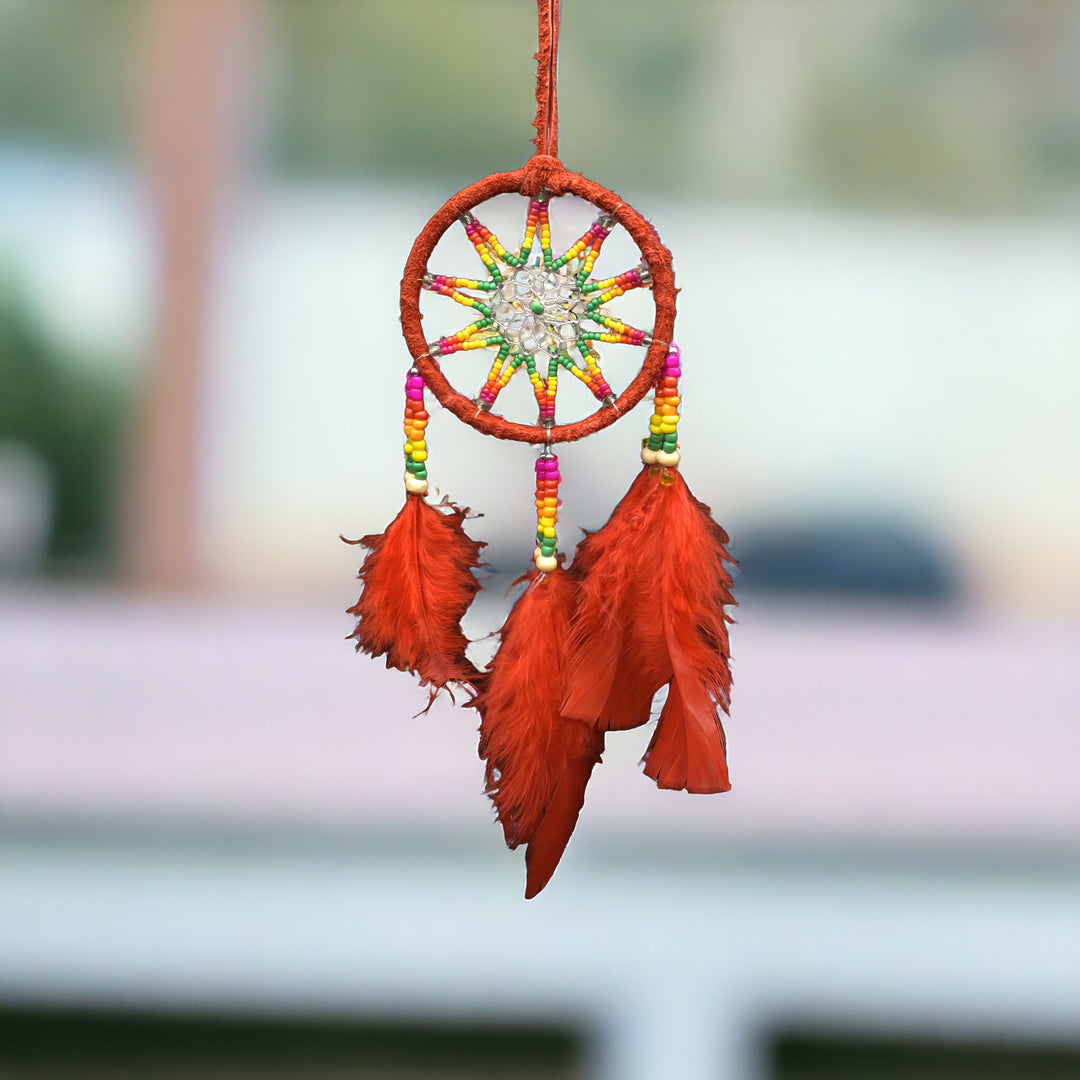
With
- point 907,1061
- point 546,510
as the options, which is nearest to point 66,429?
point 546,510

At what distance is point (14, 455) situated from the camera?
5.29 feet

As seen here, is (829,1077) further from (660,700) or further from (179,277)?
(179,277)

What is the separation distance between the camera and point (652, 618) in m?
0.86

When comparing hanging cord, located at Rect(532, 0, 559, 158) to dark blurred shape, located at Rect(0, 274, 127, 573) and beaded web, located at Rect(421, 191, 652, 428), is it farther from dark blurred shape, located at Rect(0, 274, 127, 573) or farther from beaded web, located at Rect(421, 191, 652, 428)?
dark blurred shape, located at Rect(0, 274, 127, 573)

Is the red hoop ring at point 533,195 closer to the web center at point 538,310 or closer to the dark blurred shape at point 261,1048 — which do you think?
the web center at point 538,310

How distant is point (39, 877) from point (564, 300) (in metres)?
1.12

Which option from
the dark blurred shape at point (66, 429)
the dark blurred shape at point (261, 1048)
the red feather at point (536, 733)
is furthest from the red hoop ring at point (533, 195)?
the dark blurred shape at point (261, 1048)

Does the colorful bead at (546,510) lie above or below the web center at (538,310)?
below

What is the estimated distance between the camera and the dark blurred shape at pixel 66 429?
5.26 ft

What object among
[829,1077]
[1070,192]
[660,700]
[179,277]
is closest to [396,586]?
[660,700]

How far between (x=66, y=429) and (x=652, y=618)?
1101 mm

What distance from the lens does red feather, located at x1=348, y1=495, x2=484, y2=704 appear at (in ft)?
2.90

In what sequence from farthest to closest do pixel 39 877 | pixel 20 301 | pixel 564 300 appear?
pixel 20 301
pixel 39 877
pixel 564 300

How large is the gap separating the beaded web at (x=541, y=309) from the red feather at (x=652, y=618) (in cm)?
10
